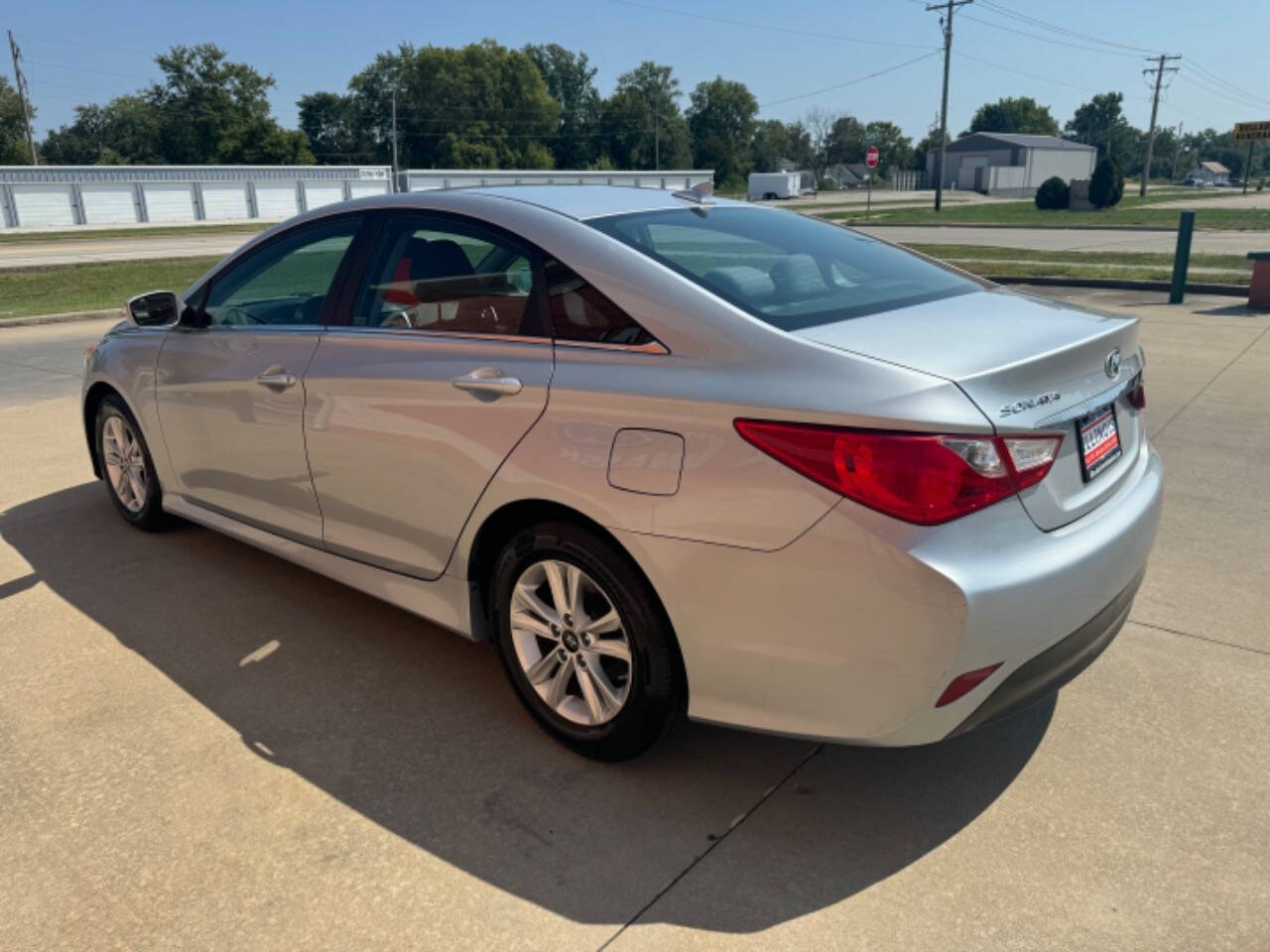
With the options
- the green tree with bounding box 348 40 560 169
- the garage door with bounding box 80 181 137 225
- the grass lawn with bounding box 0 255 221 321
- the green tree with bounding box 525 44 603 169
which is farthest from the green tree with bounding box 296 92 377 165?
the grass lawn with bounding box 0 255 221 321

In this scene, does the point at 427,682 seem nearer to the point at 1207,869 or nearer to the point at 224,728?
the point at 224,728

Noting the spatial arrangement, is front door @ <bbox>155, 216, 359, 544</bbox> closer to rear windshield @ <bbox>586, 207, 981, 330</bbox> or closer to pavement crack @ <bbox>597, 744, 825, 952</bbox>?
rear windshield @ <bbox>586, 207, 981, 330</bbox>

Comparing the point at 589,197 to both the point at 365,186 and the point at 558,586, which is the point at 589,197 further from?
the point at 365,186

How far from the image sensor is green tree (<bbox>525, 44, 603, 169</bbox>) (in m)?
122

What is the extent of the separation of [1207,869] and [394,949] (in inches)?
77.1

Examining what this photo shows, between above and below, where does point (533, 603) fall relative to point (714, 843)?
above

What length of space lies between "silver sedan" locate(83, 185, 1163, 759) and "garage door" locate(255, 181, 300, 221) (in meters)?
54.8

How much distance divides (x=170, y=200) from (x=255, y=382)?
176 feet

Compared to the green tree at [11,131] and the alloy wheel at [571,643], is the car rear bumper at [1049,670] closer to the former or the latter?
the alloy wheel at [571,643]

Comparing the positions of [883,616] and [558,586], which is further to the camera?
[558,586]

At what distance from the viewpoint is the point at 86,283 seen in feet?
62.4

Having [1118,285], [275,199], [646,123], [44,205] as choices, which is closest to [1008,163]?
[646,123]

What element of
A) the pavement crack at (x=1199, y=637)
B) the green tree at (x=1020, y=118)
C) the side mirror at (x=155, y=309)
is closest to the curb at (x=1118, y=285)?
the pavement crack at (x=1199, y=637)

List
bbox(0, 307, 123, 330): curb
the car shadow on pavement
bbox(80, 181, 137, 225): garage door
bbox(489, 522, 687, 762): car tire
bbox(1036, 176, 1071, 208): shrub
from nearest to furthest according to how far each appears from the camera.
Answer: the car shadow on pavement < bbox(489, 522, 687, 762): car tire < bbox(0, 307, 123, 330): curb < bbox(1036, 176, 1071, 208): shrub < bbox(80, 181, 137, 225): garage door
